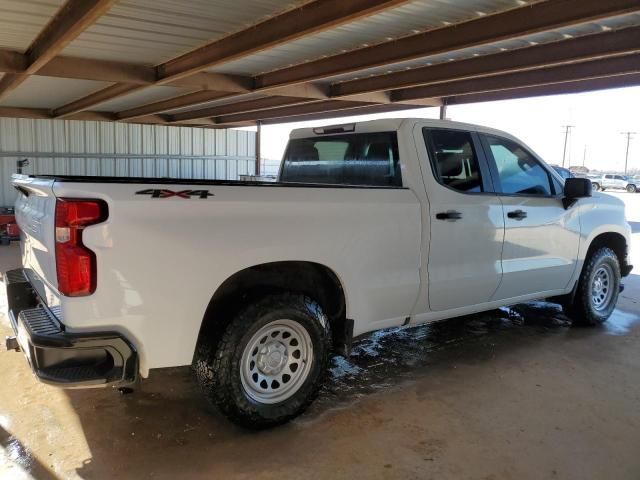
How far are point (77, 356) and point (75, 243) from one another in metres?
0.58

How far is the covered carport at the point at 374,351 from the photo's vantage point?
3203 mm

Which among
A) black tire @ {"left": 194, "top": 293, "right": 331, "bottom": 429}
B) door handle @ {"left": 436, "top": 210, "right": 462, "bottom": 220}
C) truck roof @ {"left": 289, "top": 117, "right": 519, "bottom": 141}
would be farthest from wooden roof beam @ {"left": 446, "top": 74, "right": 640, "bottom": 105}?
black tire @ {"left": 194, "top": 293, "right": 331, "bottom": 429}

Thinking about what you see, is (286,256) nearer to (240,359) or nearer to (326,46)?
(240,359)

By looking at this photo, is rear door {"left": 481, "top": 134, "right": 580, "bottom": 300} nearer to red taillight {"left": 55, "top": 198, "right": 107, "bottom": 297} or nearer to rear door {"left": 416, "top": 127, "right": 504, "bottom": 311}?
rear door {"left": 416, "top": 127, "right": 504, "bottom": 311}

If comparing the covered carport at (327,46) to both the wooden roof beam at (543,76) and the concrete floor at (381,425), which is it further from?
the concrete floor at (381,425)

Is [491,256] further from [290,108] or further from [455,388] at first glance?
[290,108]

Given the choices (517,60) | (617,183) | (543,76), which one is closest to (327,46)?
(517,60)

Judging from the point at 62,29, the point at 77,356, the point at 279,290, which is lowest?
the point at 77,356

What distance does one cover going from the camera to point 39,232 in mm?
3092

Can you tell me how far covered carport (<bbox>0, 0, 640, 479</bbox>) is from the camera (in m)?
3.20

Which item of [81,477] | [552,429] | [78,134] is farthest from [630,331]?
[78,134]

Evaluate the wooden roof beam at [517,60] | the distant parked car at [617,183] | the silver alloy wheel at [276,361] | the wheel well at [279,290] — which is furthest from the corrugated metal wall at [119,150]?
the distant parked car at [617,183]

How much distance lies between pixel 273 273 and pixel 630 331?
4493mm

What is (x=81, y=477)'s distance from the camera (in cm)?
292
